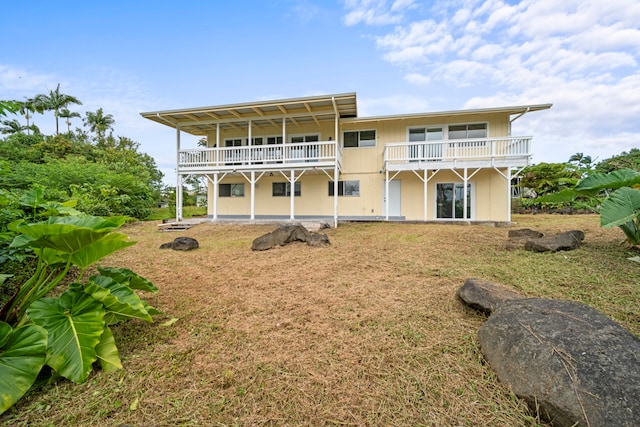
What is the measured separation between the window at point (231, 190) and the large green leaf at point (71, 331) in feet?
45.0

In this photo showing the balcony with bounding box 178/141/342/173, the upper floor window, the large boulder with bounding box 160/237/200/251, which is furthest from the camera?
the upper floor window

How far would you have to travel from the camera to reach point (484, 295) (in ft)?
9.34

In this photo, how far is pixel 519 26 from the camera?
9.24m

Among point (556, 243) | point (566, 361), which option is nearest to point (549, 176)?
point (556, 243)

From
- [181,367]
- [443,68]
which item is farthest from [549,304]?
[443,68]

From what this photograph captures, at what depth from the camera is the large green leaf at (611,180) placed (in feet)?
14.2

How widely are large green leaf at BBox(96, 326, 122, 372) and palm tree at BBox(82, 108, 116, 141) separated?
42100mm

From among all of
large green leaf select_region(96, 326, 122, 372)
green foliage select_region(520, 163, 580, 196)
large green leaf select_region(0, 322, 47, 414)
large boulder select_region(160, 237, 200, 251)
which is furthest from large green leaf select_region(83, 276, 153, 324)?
green foliage select_region(520, 163, 580, 196)

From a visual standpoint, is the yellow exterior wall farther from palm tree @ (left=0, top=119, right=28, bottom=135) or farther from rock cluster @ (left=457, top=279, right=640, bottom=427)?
palm tree @ (left=0, top=119, right=28, bottom=135)

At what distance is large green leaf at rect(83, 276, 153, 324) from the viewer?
2.10 meters

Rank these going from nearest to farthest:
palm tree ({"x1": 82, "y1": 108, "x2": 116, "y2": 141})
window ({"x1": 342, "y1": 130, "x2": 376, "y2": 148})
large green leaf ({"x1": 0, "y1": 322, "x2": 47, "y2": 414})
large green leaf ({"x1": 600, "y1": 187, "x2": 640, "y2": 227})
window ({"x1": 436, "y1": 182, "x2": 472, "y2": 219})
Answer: large green leaf ({"x1": 0, "y1": 322, "x2": 47, "y2": 414}) → large green leaf ({"x1": 600, "y1": 187, "x2": 640, "y2": 227}) → window ({"x1": 436, "y1": 182, "x2": 472, "y2": 219}) → window ({"x1": 342, "y1": 130, "x2": 376, "y2": 148}) → palm tree ({"x1": 82, "y1": 108, "x2": 116, "y2": 141})

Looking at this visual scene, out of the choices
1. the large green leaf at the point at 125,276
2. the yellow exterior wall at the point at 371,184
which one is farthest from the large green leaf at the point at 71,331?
the yellow exterior wall at the point at 371,184

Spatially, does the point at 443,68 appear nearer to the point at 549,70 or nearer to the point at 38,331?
the point at 549,70

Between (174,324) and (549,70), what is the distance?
18049 mm
